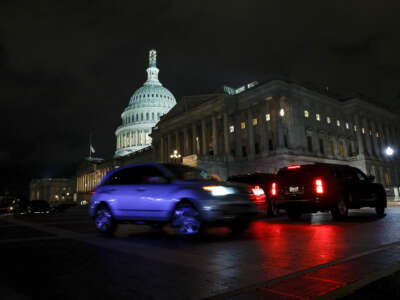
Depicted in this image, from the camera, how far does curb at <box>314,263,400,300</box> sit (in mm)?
2828

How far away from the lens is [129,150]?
397ft

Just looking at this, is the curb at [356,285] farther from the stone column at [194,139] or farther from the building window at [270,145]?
the stone column at [194,139]

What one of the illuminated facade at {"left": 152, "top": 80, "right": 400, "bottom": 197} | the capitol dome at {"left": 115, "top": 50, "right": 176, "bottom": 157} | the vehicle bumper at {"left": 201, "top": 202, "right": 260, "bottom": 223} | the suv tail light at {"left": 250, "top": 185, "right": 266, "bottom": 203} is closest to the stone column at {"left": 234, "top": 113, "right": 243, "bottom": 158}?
the illuminated facade at {"left": 152, "top": 80, "right": 400, "bottom": 197}

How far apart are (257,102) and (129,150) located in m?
79.7

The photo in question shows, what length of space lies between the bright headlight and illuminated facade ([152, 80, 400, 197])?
38.9 metres

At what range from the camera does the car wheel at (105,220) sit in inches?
348

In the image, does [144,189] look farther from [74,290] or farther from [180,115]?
[180,115]

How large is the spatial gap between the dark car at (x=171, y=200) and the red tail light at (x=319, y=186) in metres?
3.88

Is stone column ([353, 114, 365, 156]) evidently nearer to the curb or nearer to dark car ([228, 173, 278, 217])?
dark car ([228, 173, 278, 217])

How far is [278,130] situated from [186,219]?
136 ft

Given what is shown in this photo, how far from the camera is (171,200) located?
24.9 feet

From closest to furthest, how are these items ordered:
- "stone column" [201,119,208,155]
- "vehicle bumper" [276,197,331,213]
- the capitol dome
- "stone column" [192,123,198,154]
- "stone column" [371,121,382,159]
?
"vehicle bumper" [276,197,331,213], "stone column" [201,119,208,155], "stone column" [192,123,198,154], "stone column" [371,121,382,159], the capitol dome

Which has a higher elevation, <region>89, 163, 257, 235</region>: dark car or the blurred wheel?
<region>89, 163, 257, 235</region>: dark car

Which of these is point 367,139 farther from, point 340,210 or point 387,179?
point 340,210
